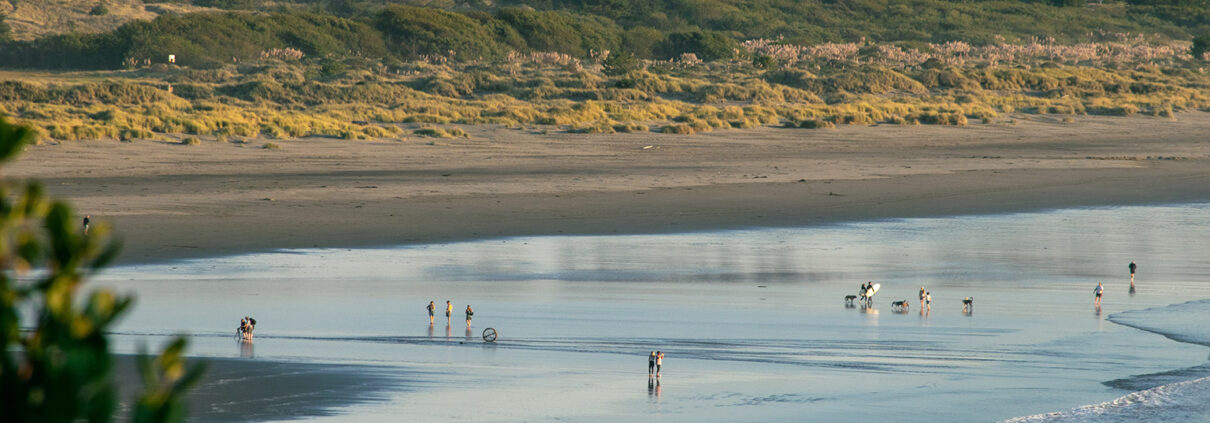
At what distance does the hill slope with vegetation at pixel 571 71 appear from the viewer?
4538 centimetres

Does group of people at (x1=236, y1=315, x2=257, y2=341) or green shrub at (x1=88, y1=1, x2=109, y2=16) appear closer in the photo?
group of people at (x1=236, y1=315, x2=257, y2=341)

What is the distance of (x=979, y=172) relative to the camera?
1330 inches

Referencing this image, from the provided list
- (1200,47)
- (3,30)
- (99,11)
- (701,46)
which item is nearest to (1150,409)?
(3,30)

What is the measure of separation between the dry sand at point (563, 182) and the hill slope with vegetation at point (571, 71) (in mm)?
3580

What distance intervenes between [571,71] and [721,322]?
4879 centimetres

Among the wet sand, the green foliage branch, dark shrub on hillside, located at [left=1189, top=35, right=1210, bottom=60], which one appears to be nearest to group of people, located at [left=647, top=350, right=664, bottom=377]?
the wet sand

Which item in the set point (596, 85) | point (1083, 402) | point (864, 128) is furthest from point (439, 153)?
point (1083, 402)

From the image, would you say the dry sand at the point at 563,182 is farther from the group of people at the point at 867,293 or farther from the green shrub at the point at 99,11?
the green shrub at the point at 99,11

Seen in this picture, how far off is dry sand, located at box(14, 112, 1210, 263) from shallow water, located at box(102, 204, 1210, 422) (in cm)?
227

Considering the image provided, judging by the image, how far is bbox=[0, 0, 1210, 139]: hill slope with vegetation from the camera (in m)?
45.4

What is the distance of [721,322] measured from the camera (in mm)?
14172

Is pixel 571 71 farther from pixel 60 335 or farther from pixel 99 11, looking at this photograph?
pixel 60 335

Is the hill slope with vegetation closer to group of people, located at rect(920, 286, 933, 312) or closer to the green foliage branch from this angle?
group of people, located at rect(920, 286, 933, 312)

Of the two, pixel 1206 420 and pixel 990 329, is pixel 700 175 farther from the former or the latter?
pixel 1206 420
